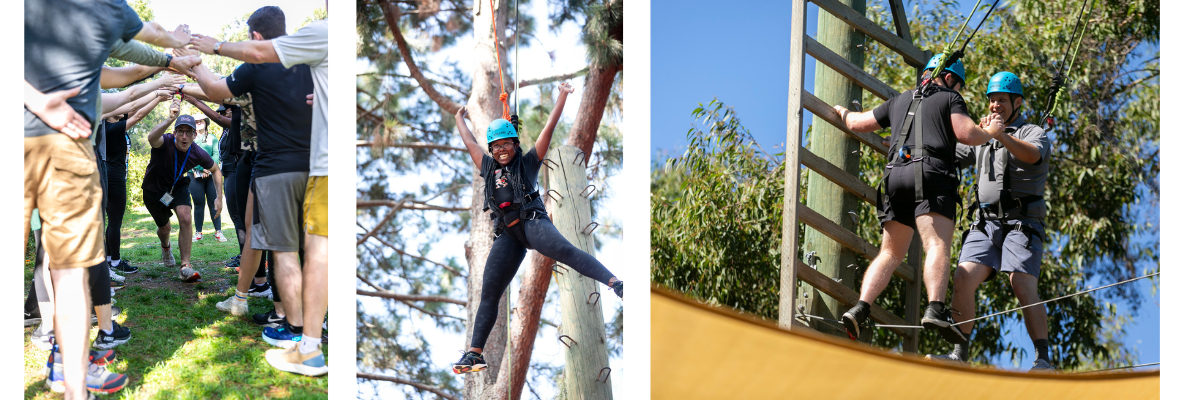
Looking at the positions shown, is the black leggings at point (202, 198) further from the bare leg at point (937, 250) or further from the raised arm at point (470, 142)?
the bare leg at point (937, 250)

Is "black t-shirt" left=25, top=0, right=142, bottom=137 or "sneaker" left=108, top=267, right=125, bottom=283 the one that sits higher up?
"black t-shirt" left=25, top=0, right=142, bottom=137

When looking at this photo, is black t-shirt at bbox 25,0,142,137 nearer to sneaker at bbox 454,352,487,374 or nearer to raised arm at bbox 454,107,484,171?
raised arm at bbox 454,107,484,171

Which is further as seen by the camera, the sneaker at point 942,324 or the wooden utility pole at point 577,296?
the wooden utility pole at point 577,296

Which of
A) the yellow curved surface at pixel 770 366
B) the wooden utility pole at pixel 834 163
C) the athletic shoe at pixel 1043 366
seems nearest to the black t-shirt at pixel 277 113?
the yellow curved surface at pixel 770 366

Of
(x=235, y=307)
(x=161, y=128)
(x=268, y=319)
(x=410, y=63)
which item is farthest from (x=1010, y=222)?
(x=161, y=128)

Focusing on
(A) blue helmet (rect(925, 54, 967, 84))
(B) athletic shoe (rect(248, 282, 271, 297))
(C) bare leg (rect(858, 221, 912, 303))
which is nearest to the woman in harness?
(B) athletic shoe (rect(248, 282, 271, 297))

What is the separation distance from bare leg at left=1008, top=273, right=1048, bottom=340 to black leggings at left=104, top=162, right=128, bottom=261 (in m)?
4.21

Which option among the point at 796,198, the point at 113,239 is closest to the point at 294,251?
the point at 113,239

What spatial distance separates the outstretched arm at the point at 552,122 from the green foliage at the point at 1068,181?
0.76 metres

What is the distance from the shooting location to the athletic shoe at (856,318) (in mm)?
3156

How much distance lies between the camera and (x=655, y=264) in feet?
12.1

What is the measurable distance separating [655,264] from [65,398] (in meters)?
2.68

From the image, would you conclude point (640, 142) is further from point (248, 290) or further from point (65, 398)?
point (65, 398)

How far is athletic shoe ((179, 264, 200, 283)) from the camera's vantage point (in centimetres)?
315
